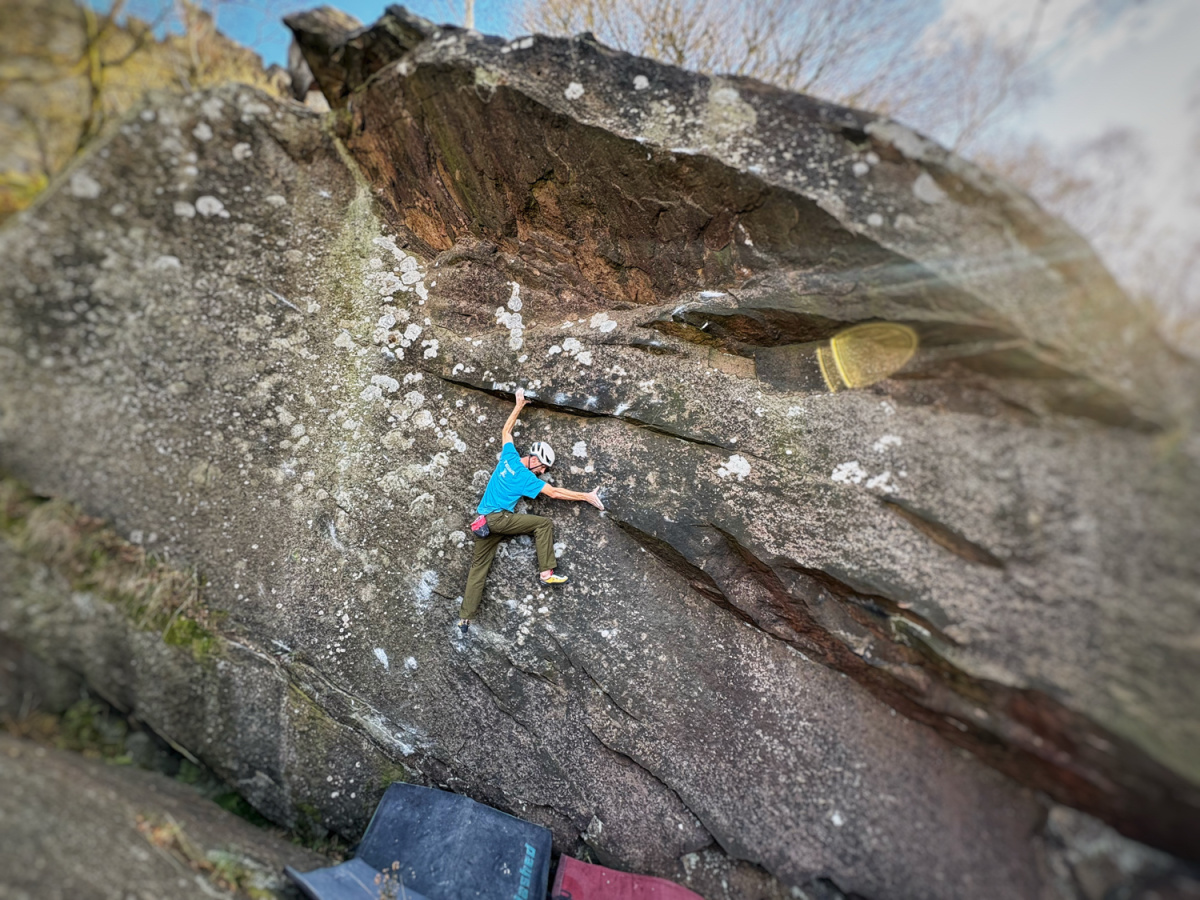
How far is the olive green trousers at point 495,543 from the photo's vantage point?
4008 mm

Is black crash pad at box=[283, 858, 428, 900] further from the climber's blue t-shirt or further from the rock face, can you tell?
the climber's blue t-shirt

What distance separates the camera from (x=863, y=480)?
3594 mm

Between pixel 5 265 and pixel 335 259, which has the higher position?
pixel 335 259

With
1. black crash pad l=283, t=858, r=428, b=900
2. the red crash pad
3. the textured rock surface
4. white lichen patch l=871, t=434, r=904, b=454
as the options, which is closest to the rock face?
white lichen patch l=871, t=434, r=904, b=454

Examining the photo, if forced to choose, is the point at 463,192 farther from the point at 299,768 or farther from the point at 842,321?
the point at 299,768

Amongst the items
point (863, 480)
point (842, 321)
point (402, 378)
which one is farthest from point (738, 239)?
point (402, 378)

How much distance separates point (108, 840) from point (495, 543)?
2810 mm

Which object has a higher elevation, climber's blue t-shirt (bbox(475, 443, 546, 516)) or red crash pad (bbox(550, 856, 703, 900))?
climber's blue t-shirt (bbox(475, 443, 546, 516))

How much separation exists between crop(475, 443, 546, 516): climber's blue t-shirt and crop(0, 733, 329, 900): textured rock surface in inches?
110

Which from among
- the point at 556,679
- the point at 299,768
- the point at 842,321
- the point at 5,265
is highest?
the point at 842,321

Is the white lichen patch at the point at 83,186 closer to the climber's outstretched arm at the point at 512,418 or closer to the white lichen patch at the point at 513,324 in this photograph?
the white lichen patch at the point at 513,324

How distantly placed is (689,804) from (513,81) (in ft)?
19.2

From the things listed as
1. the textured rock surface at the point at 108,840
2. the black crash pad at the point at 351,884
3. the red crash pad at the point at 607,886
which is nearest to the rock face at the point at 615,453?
the red crash pad at the point at 607,886

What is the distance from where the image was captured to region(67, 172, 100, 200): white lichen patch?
389 cm
